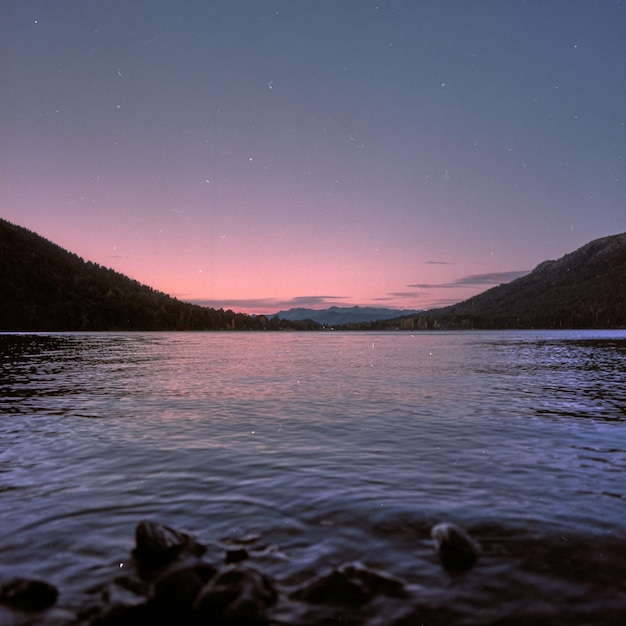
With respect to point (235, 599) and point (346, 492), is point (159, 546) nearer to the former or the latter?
point (235, 599)

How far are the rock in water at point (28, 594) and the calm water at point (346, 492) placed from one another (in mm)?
248

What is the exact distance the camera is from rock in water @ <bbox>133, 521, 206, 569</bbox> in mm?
10188

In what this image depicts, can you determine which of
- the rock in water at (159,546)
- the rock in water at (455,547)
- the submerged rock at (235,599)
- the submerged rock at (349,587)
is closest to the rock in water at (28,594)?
the rock in water at (159,546)

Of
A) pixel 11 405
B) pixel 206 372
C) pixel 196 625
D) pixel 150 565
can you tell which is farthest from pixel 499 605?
pixel 206 372

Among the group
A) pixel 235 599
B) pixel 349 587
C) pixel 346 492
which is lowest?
pixel 346 492

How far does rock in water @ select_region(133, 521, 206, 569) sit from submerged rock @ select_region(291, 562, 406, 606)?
2677 millimetres

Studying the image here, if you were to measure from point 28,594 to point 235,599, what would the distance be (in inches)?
138

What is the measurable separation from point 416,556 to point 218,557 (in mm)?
3856

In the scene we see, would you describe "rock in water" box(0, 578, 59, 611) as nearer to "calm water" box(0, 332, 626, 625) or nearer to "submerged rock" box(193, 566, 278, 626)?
"calm water" box(0, 332, 626, 625)

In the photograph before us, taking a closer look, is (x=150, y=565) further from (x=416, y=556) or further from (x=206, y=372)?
(x=206, y=372)

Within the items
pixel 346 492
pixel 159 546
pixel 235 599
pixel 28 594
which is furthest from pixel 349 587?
pixel 346 492

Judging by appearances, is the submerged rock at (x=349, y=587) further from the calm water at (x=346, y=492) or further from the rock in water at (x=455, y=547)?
the rock in water at (x=455, y=547)

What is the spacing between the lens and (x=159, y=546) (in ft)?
34.0

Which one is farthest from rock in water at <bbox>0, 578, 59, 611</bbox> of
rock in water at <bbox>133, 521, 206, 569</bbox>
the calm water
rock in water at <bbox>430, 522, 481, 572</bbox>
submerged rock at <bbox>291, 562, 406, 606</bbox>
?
rock in water at <bbox>430, 522, 481, 572</bbox>
